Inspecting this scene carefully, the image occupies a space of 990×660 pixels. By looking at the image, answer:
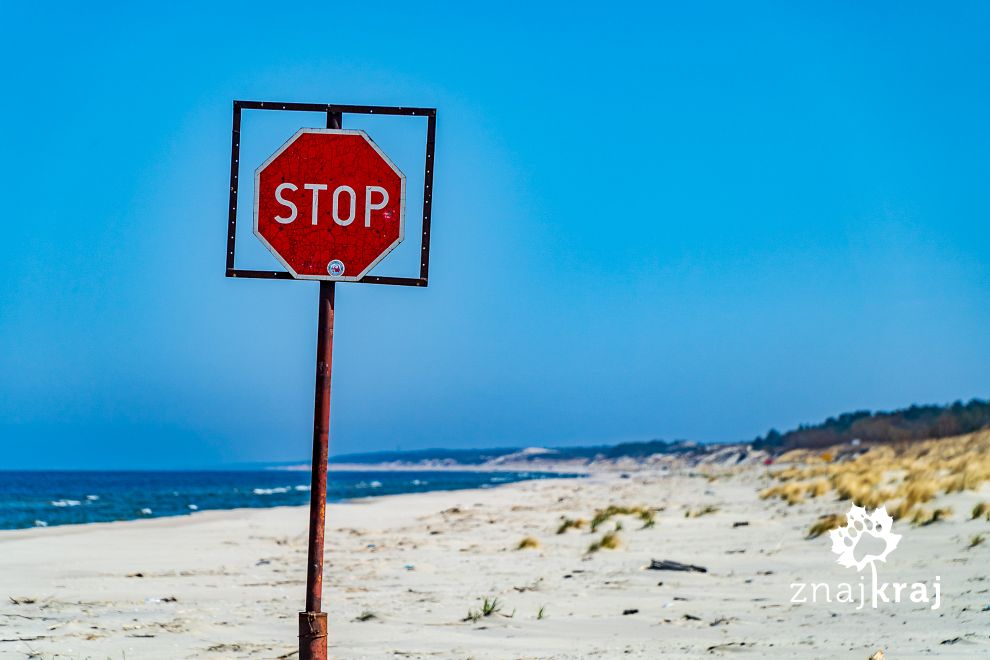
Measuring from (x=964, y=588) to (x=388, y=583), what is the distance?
6.48 m

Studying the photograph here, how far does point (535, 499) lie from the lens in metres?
35.0

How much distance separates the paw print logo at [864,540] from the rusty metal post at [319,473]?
24.6 ft

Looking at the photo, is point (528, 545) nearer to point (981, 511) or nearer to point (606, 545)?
point (606, 545)

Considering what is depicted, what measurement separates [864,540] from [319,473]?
9.45 meters

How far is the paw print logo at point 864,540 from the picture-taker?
36.8ft

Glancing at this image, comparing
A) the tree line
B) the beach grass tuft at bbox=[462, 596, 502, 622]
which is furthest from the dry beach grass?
the tree line

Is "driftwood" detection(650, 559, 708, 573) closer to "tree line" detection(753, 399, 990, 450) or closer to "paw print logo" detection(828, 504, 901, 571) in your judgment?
"paw print logo" detection(828, 504, 901, 571)

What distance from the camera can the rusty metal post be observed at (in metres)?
5.27

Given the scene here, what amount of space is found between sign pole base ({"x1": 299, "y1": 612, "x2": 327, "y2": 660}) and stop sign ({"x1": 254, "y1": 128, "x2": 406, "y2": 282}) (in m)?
1.94

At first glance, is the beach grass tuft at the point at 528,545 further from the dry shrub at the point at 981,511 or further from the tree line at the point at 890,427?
the tree line at the point at 890,427

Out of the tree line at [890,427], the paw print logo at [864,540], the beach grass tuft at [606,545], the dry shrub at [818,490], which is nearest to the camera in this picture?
the paw print logo at [864,540]

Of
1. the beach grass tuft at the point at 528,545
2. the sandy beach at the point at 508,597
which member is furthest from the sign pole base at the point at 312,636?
the beach grass tuft at the point at 528,545

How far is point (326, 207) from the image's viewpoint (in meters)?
5.30

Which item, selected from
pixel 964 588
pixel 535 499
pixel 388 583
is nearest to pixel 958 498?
pixel 964 588
